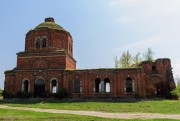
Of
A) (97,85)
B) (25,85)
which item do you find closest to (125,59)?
(97,85)

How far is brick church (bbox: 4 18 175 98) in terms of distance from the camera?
109 ft

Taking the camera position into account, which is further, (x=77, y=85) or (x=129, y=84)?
(x=77, y=85)

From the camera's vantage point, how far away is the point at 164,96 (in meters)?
37.0

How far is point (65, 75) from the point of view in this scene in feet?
112

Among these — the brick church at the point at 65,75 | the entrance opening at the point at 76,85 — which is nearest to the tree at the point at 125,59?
the brick church at the point at 65,75

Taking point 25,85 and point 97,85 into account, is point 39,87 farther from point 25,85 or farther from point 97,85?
point 97,85

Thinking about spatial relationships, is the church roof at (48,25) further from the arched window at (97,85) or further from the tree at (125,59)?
the tree at (125,59)

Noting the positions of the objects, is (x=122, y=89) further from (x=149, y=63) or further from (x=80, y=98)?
(x=149, y=63)

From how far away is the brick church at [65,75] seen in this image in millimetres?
33125

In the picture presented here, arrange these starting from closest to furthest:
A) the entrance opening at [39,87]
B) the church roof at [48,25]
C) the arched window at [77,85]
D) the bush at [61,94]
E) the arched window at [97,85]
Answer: the bush at [61,94], the arched window at [77,85], the entrance opening at [39,87], the arched window at [97,85], the church roof at [48,25]

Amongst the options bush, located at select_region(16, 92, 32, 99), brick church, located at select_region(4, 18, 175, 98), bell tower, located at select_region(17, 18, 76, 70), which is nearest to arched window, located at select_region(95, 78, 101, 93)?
brick church, located at select_region(4, 18, 175, 98)

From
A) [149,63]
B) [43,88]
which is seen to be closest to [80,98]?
[43,88]

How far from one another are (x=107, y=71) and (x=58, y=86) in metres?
7.98

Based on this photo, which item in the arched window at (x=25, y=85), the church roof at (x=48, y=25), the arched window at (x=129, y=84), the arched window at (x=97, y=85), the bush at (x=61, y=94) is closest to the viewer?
the bush at (x=61, y=94)
